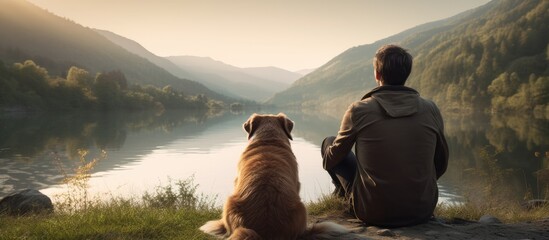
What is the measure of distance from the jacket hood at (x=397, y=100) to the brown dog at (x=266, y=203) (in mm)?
1406

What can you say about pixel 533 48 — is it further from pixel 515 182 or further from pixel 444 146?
pixel 444 146

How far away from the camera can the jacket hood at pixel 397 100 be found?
4.79m

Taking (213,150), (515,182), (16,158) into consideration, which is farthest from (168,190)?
(213,150)

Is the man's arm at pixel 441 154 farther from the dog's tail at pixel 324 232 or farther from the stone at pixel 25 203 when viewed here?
the stone at pixel 25 203

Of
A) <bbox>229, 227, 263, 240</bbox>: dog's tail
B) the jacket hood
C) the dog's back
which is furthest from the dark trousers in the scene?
<bbox>229, 227, 263, 240</bbox>: dog's tail

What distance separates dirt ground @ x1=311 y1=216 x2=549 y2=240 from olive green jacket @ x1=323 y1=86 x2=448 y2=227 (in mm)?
248

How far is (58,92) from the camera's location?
320ft

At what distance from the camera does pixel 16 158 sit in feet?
95.0

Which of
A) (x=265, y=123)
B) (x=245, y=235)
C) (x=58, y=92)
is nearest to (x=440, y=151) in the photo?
(x=265, y=123)

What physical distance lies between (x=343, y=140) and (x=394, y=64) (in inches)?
44.2

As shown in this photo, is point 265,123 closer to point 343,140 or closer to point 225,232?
point 343,140

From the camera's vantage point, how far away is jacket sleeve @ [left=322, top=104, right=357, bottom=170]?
16.5ft

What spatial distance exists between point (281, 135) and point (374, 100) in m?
1.53

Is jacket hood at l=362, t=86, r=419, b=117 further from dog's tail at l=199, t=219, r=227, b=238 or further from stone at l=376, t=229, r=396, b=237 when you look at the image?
dog's tail at l=199, t=219, r=227, b=238
